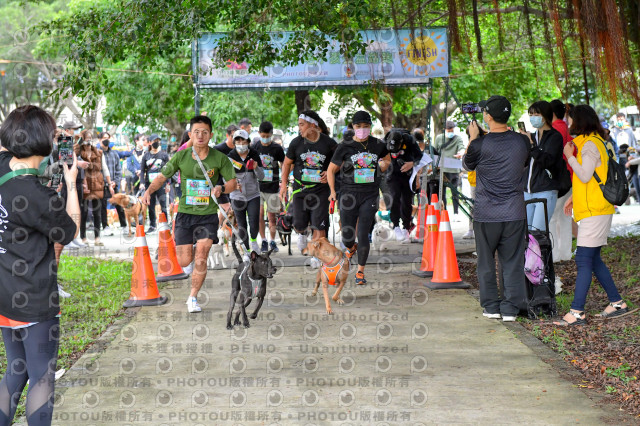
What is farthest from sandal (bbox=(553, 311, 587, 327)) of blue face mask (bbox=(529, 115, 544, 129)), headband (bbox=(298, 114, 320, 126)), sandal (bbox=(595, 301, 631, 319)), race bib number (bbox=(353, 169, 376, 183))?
headband (bbox=(298, 114, 320, 126))

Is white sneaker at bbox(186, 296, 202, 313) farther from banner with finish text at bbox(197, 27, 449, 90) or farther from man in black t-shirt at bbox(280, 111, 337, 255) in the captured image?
banner with finish text at bbox(197, 27, 449, 90)

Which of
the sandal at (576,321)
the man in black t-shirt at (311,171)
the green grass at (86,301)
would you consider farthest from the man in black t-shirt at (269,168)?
the sandal at (576,321)

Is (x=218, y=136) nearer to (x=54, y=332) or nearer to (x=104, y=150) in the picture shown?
(x=104, y=150)

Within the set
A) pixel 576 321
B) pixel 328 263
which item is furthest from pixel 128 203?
pixel 576 321

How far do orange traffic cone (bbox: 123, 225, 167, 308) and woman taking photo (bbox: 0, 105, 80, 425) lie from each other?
16.1 feet

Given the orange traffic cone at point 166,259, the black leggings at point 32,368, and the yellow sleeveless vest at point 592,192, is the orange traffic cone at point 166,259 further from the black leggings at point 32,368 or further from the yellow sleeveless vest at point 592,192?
the black leggings at point 32,368

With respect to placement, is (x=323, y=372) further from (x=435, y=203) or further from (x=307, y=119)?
(x=435, y=203)

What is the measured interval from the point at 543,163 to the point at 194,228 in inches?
156

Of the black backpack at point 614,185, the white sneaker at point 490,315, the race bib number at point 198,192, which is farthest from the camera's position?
the race bib number at point 198,192

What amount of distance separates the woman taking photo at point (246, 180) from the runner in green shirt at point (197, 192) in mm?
3098

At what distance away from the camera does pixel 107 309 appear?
891 cm

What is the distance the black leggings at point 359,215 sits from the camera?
935 cm

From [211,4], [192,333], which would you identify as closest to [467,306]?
[192,333]

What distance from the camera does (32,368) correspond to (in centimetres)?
394
